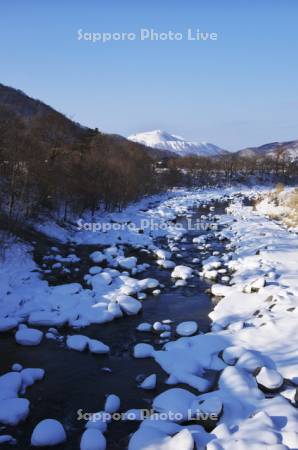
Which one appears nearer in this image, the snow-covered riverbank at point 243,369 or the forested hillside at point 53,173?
the snow-covered riverbank at point 243,369

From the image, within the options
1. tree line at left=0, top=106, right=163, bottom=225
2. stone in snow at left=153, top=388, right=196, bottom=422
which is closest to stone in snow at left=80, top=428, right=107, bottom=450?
stone in snow at left=153, top=388, right=196, bottom=422

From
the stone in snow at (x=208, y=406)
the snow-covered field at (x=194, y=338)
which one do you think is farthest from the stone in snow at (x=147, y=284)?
the stone in snow at (x=208, y=406)

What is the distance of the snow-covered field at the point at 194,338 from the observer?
6789 millimetres

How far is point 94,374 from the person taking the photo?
9.03 m

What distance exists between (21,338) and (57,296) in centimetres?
319

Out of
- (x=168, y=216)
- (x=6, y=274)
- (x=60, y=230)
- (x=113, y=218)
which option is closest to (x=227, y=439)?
(x=6, y=274)

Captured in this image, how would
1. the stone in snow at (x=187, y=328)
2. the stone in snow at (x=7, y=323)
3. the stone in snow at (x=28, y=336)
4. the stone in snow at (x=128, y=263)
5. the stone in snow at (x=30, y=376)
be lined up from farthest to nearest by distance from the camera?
the stone in snow at (x=128, y=263) < the stone in snow at (x=7, y=323) < the stone in snow at (x=187, y=328) < the stone in snow at (x=28, y=336) < the stone in snow at (x=30, y=376)

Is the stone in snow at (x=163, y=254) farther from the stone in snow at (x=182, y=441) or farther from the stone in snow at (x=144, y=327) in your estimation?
the stone in snow at (x=182, y=441)

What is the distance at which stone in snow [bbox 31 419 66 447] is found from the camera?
670 centimetres

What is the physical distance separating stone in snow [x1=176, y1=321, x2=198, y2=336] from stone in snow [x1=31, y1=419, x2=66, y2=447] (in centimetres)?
480

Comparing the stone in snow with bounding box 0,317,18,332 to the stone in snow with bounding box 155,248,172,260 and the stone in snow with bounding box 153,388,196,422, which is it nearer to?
the stone in snow with bounding box 153,388,196,422

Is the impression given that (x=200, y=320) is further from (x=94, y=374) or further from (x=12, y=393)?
(x=12, y=393)

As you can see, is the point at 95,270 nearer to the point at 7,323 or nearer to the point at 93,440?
the point at 7,323

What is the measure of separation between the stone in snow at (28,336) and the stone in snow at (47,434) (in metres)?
3.66
